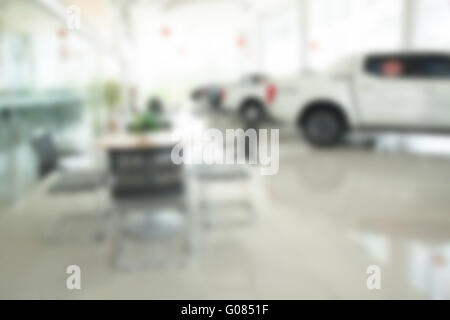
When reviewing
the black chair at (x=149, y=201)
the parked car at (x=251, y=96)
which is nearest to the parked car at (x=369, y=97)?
the parked car at (x=251, y=96)

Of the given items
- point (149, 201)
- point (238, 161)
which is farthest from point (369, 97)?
point (149, 201)

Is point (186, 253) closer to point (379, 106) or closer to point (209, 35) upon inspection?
point (379, 106)

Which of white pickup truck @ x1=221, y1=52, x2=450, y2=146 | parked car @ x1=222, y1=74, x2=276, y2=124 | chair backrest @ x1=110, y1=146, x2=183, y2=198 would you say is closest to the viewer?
chair backrest @ x1=110, y1=146, x2=183, y2=198

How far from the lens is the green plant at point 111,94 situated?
571cm

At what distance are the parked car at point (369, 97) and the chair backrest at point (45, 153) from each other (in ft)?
11.7

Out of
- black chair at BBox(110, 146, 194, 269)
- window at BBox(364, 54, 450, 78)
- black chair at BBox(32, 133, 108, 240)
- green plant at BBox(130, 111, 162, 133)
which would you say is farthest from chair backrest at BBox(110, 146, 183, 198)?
window at BBox(364, 54, 450, 78)

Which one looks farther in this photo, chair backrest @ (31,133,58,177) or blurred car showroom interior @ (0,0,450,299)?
chair backrest @ (31,133,58,177)

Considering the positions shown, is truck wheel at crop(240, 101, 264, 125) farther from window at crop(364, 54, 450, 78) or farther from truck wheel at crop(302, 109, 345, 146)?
window at crop(364, 54, 450, 78)

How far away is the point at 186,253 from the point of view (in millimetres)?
2441

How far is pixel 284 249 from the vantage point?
2.46 m

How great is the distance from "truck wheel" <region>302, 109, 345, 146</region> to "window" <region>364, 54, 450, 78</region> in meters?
0.79

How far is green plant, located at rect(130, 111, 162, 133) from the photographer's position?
286 centimetres
